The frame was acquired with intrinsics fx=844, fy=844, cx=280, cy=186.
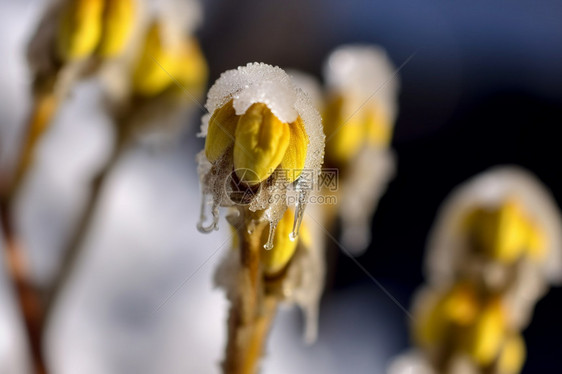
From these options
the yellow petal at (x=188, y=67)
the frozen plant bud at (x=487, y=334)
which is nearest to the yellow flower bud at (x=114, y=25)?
the yellow petal at (x=188, y=67)

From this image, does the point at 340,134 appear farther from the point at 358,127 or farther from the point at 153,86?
the point at 153,86

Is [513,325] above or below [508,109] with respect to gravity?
above

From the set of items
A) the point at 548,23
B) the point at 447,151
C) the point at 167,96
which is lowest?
the point at 447,151

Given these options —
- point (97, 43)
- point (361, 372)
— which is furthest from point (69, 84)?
point (361, 372)

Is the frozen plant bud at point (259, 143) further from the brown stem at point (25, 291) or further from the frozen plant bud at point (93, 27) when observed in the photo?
the brown stem at point (25, 291)

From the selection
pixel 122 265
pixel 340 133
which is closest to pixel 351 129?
pixel 340 133

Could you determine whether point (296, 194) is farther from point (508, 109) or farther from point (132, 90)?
point (508, 109)
